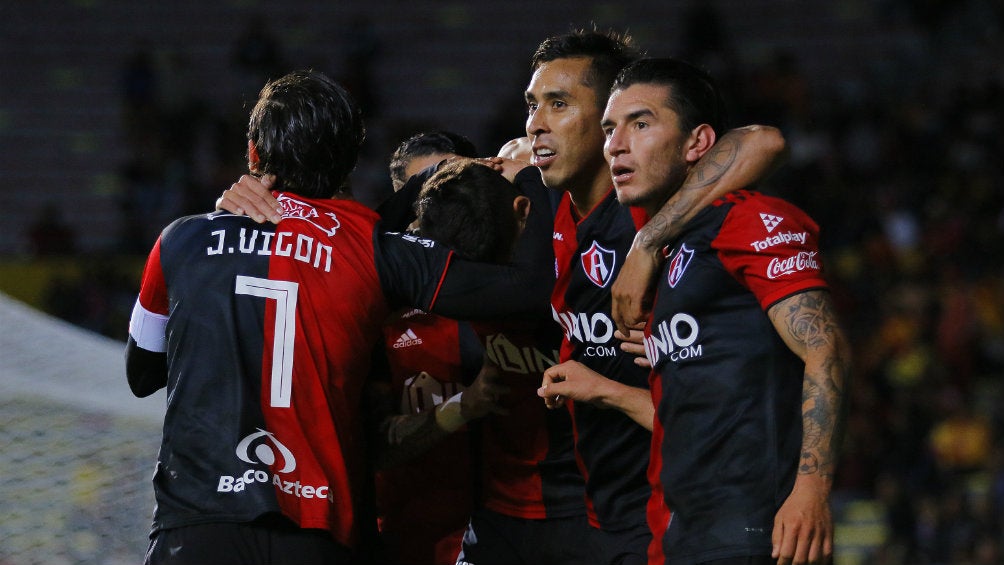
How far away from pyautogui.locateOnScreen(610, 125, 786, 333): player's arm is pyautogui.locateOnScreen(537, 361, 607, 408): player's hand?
0.23 meters

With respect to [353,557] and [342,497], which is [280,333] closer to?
[342,497]

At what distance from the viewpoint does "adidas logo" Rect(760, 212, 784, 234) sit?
306 centimetres

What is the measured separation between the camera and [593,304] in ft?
12.4

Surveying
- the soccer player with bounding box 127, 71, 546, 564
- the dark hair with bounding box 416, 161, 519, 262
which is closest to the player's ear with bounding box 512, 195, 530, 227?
the dark hair with bounding box 416, 161, 519, 262

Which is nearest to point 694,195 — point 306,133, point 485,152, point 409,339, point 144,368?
point 306,133

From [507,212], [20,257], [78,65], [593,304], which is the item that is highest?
[78,65]

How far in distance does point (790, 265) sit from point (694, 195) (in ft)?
1.33

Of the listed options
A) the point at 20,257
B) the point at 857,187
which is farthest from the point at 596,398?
the point at 20,257

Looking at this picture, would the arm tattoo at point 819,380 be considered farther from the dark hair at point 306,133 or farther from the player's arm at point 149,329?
the player's arm at point 149,329

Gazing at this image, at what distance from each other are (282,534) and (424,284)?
763 millimetres

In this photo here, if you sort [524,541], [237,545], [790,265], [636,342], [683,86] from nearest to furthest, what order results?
1. [790,265]
2. [237,545]
3. [683,86]
4. [636,342]
5. [524,541]

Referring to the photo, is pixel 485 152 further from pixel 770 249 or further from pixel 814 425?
pixel 814 425

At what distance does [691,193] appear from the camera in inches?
131

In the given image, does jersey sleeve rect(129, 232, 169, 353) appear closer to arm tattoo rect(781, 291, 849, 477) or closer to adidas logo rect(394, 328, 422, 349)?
adidas logo rect(394, 328, 422, 349)
